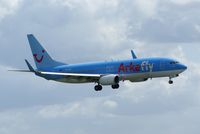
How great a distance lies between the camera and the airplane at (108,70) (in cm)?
12531

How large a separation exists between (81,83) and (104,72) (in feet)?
21.8

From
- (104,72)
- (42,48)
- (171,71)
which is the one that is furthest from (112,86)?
(42,48)

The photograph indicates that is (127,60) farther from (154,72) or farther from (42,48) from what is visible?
(42,48)

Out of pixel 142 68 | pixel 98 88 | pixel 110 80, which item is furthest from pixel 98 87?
pixel 142 68

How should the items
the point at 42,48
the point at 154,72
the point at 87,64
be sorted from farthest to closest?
the point at 42,48 → the point at 87,64 → the point at 154,72

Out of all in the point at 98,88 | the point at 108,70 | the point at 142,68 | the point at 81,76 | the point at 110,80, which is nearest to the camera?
the point at 142,68

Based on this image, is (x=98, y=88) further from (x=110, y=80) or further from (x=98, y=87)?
(x=110, y=80)

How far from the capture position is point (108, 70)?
130 m

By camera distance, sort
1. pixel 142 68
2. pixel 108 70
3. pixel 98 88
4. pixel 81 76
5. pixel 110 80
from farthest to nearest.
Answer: pixel 81 76
pixel 98 88
pixel 108 70
pixel 110 80
pixel 142 68

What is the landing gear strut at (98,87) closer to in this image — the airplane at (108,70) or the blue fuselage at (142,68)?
the airplane at (108,70)

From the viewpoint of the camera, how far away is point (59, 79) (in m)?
137

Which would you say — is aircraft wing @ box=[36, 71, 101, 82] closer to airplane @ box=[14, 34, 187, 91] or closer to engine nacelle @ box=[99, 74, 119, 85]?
airplane @ box=[14, 34, 187, 91]

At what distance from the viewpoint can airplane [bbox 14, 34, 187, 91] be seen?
Answer: 125 m

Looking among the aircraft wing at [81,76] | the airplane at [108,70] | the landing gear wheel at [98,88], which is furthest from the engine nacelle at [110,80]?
the landing gear wheel at [98,88]
